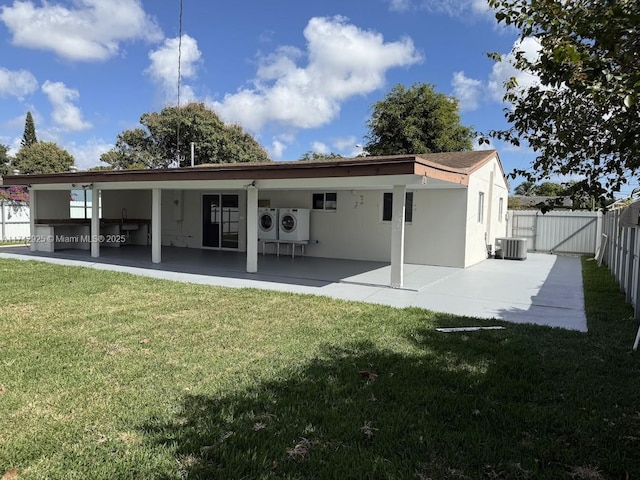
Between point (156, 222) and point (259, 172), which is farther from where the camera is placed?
point (156, 222)

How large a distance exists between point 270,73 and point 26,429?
93.3 feet

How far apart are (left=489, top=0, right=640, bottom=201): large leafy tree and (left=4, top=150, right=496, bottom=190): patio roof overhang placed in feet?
13.3

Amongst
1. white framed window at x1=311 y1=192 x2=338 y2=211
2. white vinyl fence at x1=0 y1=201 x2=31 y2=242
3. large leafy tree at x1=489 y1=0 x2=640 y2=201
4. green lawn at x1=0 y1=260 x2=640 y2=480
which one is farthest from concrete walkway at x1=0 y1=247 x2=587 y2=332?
white vinyl fence at x1=0 y1=201 x2=31 y2=242

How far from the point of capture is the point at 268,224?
45.6 feet

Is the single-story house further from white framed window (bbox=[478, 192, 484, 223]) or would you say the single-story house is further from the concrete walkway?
the concrete walkway

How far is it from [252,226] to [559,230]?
1286cm

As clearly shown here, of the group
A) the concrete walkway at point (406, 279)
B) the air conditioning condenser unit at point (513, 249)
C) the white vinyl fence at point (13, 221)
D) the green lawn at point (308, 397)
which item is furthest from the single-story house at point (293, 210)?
the white vinyl fence at point (13, 221)

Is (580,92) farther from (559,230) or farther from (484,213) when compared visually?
Answer: (559,230)

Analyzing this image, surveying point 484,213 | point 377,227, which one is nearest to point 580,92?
point 377,227

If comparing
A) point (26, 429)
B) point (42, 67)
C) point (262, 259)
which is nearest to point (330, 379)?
point (26, 429)

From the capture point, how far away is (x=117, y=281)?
28.7 ft

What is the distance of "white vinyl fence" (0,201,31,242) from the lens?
1777 centimetres

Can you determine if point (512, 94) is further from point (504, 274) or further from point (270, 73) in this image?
point (270, 73)

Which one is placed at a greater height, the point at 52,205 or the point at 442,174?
the point at 442,174
